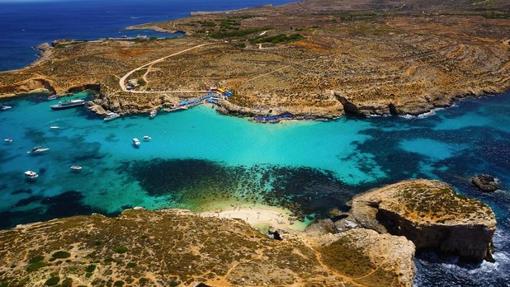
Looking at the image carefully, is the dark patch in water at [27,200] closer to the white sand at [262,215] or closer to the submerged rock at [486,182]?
the white sand at [262,215]

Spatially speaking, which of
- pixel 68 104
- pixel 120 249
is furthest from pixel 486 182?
pixel 68 104

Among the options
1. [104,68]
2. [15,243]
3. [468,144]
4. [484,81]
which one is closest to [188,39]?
[104,68]

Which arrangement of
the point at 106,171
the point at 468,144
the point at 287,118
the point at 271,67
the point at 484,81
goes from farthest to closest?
the point at 271,67 < the point at 484,81 < the point at 287,118 < the point at 468,144 < the point at 106,171

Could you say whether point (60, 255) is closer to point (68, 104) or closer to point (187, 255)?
point (187, 255)

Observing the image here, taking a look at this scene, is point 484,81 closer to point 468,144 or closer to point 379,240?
point 468,144

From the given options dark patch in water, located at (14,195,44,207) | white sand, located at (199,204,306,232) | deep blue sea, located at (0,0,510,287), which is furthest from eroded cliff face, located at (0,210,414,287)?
dark patch in water, located at (14,195,44,207)

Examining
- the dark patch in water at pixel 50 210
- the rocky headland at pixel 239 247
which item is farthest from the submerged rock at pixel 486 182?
the dark patch in water at pixel 50 210
